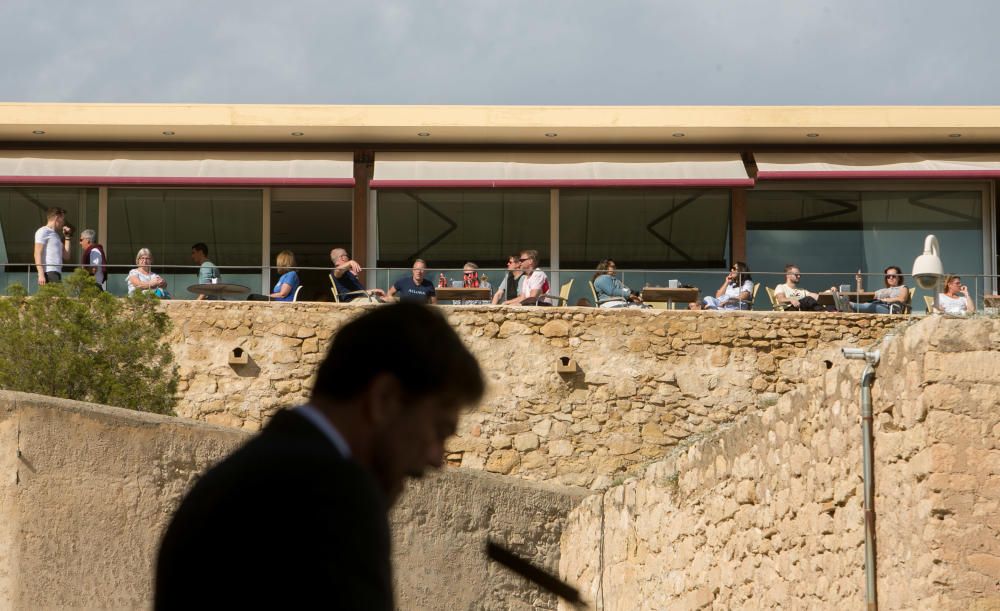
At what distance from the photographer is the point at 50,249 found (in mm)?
17891

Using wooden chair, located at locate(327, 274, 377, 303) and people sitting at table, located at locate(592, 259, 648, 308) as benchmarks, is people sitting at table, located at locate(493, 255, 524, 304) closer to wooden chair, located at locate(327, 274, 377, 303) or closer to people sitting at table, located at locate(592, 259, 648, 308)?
people sitting at table, located at locate(592, 259, 648, 308)

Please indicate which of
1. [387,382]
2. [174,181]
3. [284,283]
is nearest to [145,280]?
[284,283]

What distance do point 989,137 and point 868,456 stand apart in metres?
12.9

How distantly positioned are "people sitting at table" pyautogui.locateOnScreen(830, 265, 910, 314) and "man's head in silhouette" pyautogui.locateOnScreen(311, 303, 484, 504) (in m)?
15.3

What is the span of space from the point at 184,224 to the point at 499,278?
4373 millimetres

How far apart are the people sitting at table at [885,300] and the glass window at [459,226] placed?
3941mm

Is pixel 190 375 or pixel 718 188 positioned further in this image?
pixel 718 188

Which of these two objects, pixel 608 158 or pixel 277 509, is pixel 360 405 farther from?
pixel 608 158

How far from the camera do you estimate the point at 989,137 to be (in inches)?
A: 757

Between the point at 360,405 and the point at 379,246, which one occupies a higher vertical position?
the point at 379,246

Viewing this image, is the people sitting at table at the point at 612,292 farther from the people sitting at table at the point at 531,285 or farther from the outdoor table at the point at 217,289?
the outdoor table at the point at 217,289

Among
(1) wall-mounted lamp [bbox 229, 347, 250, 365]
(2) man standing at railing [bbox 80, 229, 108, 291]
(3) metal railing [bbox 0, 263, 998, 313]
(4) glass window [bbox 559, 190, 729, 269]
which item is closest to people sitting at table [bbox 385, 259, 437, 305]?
(3) metal railing [bbox 0, 263, 998, 313]

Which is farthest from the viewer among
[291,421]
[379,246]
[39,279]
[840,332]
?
[379,246]

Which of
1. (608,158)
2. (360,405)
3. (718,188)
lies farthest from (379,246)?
(360,405)
